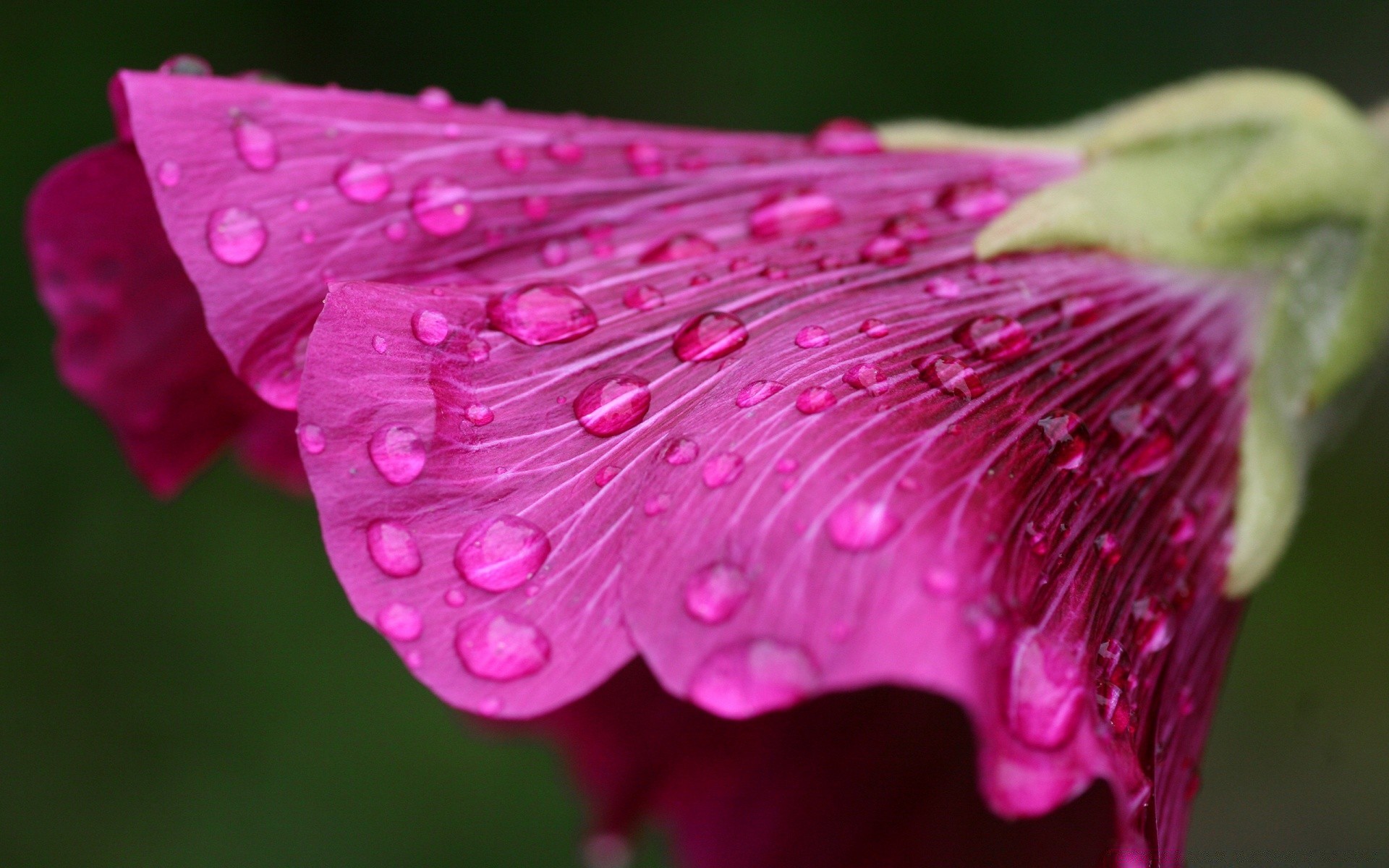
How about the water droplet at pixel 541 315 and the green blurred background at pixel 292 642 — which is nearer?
the water droplet at pixel 541 315

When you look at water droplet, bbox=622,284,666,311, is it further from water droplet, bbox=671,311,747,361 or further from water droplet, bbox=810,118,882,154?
water droplet, bbox=810,118,882,154

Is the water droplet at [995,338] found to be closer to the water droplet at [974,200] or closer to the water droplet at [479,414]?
the water droplet at [974,200]

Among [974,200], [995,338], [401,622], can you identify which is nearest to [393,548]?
[401,622]

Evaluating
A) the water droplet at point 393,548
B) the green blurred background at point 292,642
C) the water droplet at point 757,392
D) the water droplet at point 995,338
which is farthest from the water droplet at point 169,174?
the green blurred background at point 292,642

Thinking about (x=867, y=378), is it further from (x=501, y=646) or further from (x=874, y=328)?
(x=501, y=646)

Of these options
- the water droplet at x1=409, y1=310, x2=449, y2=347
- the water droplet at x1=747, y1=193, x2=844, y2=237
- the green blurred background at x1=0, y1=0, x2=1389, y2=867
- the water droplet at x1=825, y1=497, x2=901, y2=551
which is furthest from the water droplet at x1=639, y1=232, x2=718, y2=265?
the green blurred background at x1=0, y1=0, x2=1389, y2=867
